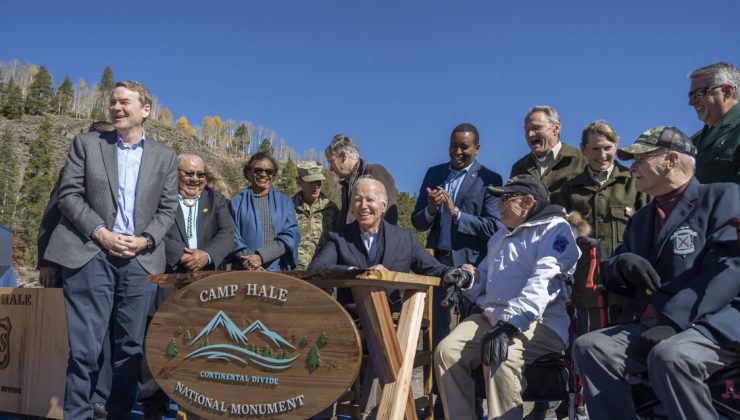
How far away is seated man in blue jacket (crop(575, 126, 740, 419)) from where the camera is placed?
103 inches

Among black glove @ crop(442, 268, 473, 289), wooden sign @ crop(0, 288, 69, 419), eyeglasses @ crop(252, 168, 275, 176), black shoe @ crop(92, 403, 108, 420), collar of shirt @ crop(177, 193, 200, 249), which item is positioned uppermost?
eyeglasses @ crop(252, 168, 275, 176)

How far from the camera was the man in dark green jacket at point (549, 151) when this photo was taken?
4668 millimetres

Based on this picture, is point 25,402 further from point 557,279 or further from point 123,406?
point 557,279

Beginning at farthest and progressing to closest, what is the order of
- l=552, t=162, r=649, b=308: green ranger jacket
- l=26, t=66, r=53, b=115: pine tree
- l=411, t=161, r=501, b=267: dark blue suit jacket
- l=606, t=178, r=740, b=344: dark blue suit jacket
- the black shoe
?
l=26, t=66, r=53, b=115: pine tree, l=411, t=161, r=501, b=267: dark blue suit jacket, l=552, t=162, r=649, b=308: green ranger jacket, the black shoe, l=606, t=178, r=740, b=344: dark blue suit jacket

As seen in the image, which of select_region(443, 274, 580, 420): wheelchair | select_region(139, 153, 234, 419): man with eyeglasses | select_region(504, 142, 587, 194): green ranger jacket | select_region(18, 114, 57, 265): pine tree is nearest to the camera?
select_region(443, 274, 580, 420): wheelchair

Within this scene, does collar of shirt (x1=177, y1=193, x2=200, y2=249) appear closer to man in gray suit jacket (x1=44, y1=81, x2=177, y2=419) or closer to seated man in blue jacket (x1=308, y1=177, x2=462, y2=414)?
man in gray suit jacket (x1=44, y1=81, x2=177, y2=419)

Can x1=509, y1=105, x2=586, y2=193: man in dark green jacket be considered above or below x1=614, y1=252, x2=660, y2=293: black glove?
above

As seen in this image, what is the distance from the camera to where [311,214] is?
18.5ft

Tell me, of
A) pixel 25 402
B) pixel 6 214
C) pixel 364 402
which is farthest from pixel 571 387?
pixel 6 214

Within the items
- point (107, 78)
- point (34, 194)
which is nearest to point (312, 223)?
point (34, 194)

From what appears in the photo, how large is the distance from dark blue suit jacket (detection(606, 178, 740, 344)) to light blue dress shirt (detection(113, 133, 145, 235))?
285 centimetres

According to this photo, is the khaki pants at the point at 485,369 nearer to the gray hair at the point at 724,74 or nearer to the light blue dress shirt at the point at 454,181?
the light blue dress shirt at the point at 454,181

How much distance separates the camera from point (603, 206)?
4.30 meters

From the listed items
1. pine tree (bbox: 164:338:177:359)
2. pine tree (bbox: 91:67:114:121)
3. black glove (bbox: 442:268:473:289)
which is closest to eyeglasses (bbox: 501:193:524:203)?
black glove (bbox: 442:268:473:289)
